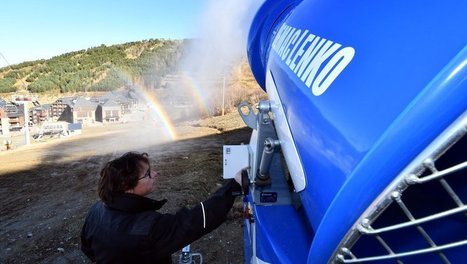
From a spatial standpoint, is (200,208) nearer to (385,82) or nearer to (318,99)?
(318,99)

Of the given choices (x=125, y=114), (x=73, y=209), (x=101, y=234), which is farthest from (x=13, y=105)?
(x=101, y=234)

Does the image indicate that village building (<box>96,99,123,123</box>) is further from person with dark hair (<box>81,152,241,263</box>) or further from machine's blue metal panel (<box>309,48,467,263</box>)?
machine's blue metal panel (<box>309,48,467,263</box>)

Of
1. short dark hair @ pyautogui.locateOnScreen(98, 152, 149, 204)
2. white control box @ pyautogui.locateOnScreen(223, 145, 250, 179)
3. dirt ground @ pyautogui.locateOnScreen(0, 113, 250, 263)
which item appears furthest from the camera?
dirt ground @ pyautogui.locateOnScreen(0, 113, 250, 263)

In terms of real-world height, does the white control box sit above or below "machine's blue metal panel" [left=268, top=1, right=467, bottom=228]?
below

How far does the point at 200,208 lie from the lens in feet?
→ 5.99

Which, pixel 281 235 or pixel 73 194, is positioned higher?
pixel 281 235

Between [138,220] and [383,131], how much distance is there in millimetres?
1304

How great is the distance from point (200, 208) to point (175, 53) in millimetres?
52348

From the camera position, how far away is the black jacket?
171 centimetres

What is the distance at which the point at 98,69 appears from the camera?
2427 inches

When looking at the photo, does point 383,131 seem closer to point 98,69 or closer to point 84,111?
point 84,111

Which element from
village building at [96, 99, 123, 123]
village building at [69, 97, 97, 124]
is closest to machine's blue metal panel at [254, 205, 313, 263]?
village building at [96, 99, 123, 123]

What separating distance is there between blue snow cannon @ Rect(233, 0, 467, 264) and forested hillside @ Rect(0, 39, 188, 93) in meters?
44.6

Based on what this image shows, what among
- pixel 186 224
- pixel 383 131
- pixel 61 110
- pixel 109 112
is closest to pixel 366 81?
pixel 383 131
